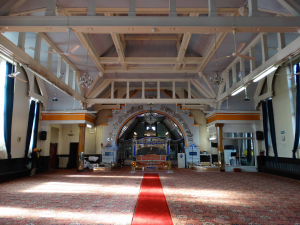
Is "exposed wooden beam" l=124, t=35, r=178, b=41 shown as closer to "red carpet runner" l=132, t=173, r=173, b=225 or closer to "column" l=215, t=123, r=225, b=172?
"column" l=215, t=123, r=225, b=172

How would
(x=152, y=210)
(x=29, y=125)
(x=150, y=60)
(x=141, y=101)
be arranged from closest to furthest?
1. (x=152, y=210)
2. (x=150, y=60)
3. (x=29, y=125)
4. (x=141, y=101)

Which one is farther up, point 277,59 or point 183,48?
point 183,48

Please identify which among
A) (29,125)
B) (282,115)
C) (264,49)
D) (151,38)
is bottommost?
(29,125)

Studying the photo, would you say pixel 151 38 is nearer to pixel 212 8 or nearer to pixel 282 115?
pixel 212 8

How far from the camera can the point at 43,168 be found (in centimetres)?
1373

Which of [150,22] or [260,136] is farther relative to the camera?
[260,136]

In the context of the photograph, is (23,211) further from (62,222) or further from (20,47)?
(20,47)

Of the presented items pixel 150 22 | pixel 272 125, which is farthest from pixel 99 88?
pixel 272 125

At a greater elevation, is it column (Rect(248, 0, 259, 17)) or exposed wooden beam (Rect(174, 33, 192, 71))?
exposed wooden beam (Rect(174, 33, 192, 71))

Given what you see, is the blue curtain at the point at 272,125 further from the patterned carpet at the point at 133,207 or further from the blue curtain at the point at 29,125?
the blue curtain at the point at 29,125

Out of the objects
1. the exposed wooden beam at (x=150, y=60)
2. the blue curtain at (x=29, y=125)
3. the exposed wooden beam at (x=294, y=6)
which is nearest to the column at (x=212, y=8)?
the exposed wooden beam at (x=294, y=6)

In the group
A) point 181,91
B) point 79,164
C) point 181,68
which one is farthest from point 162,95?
point 79,164

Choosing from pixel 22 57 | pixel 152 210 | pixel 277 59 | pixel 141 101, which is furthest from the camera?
pixel 141 101

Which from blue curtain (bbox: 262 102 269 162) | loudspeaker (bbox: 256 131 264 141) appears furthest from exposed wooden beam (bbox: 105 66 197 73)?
loudspeaker (bbox: 256 131 264 141)
